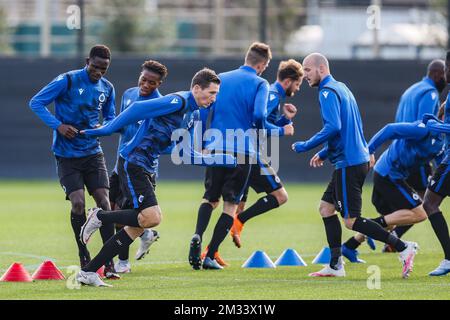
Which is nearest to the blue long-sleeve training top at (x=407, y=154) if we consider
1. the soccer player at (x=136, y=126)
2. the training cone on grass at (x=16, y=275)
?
the soccer player at (x=136, y=126)

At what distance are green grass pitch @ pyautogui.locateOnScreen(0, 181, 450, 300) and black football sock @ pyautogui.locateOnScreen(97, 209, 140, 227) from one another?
0.56m

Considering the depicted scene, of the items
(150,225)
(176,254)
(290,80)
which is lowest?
(176,254)

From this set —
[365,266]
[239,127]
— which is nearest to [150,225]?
[239,127]

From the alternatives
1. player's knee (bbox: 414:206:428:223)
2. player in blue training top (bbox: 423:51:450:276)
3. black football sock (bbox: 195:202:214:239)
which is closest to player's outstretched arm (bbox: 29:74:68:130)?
black football sock (bbox: 195:202:214:239)

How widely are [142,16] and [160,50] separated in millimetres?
930

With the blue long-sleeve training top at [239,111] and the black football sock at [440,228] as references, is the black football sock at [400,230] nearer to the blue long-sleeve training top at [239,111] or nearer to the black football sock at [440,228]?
the black football sock at [440,228]

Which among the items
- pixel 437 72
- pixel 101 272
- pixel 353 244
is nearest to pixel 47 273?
pixel 101 272

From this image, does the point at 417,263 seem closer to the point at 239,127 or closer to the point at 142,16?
the point at 239,127

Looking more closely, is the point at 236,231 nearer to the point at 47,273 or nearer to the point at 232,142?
the point at 232,142

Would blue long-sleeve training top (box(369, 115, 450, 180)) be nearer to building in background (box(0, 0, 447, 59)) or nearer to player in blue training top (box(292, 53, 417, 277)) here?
player in blue training top (box(292, 53, 417, 277))

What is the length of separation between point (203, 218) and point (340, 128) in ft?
6.22

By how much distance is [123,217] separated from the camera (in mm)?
9367

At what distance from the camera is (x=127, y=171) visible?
9.49 m
